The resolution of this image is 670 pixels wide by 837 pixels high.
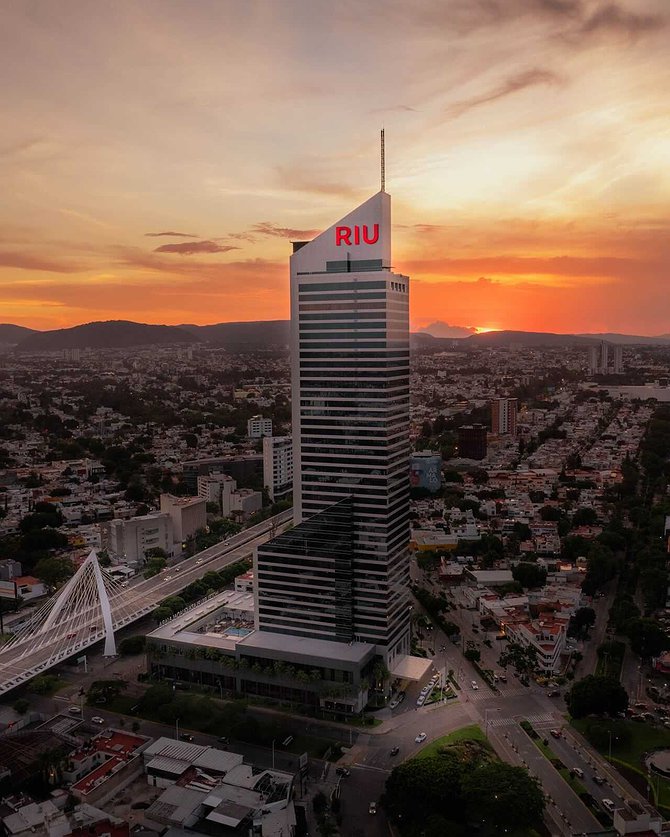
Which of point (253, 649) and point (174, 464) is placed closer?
point (253, 649)

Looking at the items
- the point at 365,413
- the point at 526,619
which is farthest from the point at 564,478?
the point at 365,413

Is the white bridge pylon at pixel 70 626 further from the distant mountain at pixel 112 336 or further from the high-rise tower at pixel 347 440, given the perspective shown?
the distant mountain at pixel 112 336

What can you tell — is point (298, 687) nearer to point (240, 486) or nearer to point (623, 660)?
point (623, 660)

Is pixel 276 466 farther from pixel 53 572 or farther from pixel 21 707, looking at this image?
pixel 21 707

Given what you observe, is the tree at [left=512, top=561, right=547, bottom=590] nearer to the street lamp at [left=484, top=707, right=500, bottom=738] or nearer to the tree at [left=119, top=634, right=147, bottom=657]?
the street lamp at [left=484, top=707, right=500, bottom=738]

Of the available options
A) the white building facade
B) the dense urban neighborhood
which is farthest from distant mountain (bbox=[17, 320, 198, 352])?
the white building facade

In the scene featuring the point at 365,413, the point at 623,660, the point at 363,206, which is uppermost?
the point at 363,206

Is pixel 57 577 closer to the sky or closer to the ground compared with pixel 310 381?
closer to the ground
